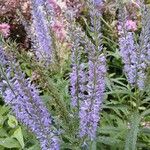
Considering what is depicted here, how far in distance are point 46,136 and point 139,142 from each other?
1517 millimetres

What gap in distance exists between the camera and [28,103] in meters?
2.78

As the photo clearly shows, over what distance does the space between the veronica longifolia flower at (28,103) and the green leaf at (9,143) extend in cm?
112

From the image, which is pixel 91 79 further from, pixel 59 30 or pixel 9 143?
pixel 59 30

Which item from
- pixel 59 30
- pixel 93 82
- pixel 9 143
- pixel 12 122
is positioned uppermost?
pixel 59 30

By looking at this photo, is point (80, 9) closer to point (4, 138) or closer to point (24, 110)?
point (4, 138)

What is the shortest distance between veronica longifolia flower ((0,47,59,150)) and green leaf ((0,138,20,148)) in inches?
44.0

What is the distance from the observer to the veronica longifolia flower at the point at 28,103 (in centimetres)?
273

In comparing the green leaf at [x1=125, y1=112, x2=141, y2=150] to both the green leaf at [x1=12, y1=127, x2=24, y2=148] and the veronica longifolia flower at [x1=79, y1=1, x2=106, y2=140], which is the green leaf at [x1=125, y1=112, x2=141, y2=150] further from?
the green leaf at [x1=12, y1=127, x2=24, y2=148]

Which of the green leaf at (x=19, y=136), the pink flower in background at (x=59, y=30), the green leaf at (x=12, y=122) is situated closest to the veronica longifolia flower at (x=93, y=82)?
the green leaf at (x=19, y=136)

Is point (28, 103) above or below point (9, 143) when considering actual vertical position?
above

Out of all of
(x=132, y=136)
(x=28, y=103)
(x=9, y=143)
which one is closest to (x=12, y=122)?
(x=9, y=143)

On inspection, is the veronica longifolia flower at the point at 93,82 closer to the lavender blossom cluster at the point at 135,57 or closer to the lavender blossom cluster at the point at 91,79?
the lavender blossom cluster at the point at 91,79

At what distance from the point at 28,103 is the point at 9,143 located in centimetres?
163

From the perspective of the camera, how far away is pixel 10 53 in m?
2.74
